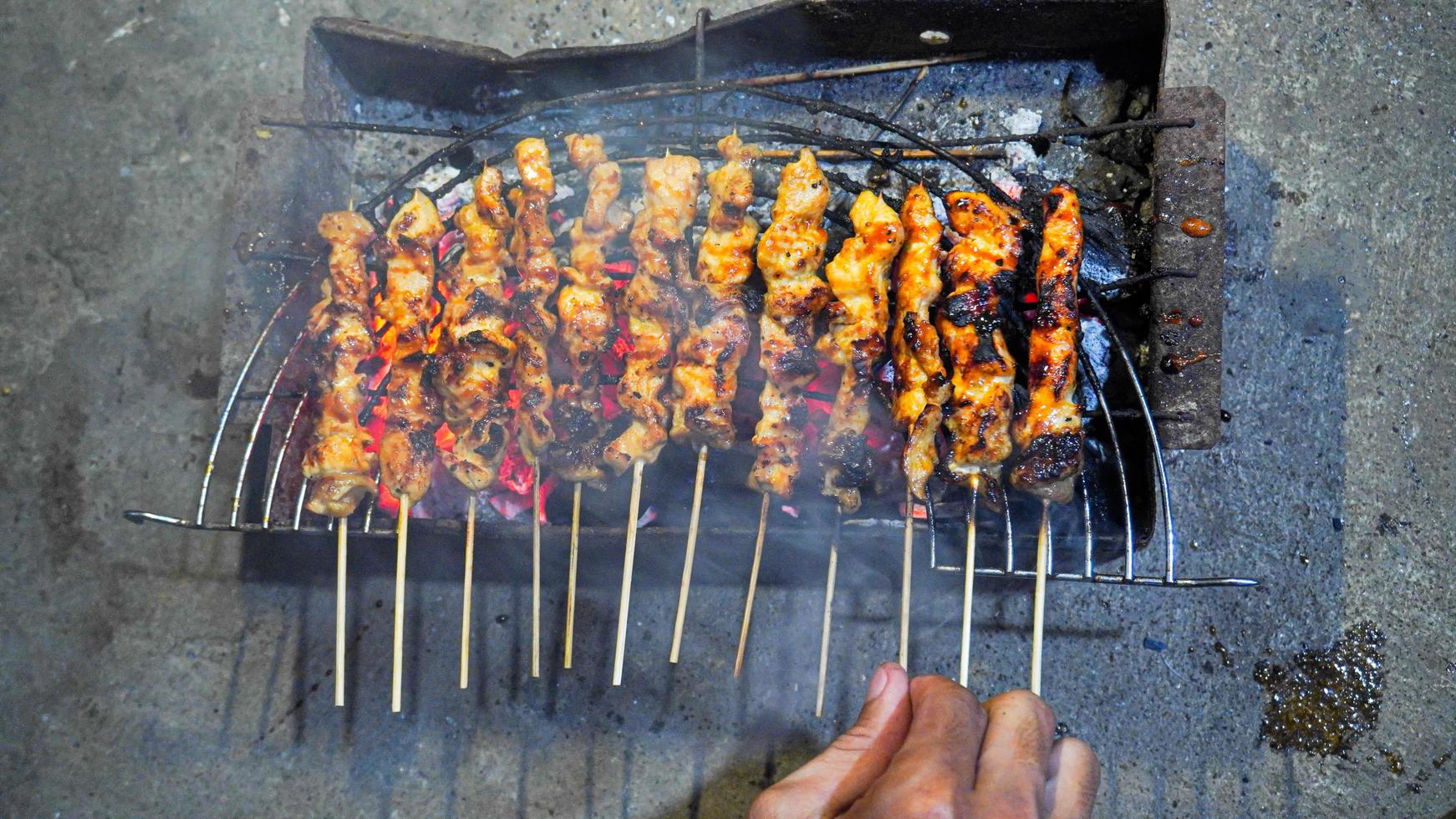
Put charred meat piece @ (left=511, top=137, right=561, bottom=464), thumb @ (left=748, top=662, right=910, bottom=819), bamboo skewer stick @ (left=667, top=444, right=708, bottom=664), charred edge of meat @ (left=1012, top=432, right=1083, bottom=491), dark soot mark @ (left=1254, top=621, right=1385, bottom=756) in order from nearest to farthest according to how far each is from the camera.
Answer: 1. thumb @ (left=748, top=662, right=910, bottom=819)
2. charred edge of meat @ (left=1012, top=432, right=1083, bottom=491)
3. bamboo skewer stick @ (left=667, top=444, right=708, bottom=664)
4. charred meat piece @ (left=511, top=137, right=561, bottom=464)
5. dark soot mark @ (left=1254, top=621, right=1385, bottom=756)

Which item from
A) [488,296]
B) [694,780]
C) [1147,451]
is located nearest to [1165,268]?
[1147,451]

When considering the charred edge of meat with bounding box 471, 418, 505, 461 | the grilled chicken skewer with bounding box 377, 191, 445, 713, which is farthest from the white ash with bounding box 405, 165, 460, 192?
the charred edge of meat with bounding box 471, 418, 505, 461

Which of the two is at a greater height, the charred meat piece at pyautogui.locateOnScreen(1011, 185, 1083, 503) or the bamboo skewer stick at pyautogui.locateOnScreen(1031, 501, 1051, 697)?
the charred meat piece at pyautogui.locateOnScreen(1011, 185, 1083, 503)

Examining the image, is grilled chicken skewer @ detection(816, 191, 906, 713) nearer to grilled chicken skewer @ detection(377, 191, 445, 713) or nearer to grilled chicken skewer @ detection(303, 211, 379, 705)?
grilled chicken skewer @ detection(377, 191, 445, 713)

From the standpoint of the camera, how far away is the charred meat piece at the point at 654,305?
3.39 meters

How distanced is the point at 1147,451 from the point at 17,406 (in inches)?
220

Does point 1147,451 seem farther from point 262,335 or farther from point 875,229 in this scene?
point 262,335

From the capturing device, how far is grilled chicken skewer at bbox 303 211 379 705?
3.38m

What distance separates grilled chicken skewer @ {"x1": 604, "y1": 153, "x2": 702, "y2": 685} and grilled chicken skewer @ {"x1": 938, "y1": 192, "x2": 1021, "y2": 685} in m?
1.07

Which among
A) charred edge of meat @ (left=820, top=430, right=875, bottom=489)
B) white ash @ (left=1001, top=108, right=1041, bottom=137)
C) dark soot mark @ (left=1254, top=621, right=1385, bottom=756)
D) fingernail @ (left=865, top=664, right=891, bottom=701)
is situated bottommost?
dark soot mark @ (left=1254, top=621, right=1385, bottom=756)

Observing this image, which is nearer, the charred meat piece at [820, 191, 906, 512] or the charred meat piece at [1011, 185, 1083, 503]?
the charred meat piece at [1011, 185, 1083, 503]

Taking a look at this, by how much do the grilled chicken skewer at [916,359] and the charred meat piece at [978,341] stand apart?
0.26 feet

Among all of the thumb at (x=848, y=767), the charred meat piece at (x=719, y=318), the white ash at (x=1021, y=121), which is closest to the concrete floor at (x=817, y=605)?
the white ash at (x=1021, y=121)

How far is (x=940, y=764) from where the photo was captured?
7.68 ft
